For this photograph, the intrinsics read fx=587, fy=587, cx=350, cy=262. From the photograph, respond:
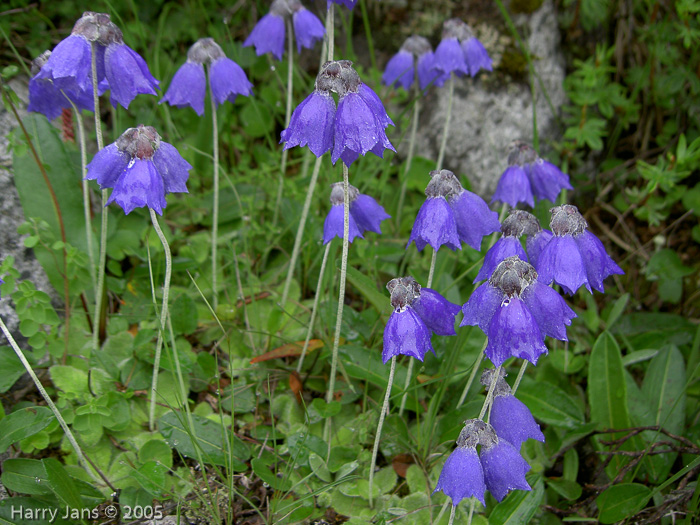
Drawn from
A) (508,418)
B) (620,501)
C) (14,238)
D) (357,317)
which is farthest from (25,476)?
(620,501)

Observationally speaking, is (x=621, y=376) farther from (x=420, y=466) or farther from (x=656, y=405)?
(x=420, y=466)

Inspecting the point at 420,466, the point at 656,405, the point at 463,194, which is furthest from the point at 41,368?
the point at 656,405

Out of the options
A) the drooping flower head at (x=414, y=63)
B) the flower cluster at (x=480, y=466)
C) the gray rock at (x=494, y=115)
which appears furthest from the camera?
the gray rock at (x=494, y=115)

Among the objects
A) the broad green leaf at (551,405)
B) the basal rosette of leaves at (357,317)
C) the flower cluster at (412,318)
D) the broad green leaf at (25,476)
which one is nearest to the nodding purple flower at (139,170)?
the basal rosette of leaves at (357,317)

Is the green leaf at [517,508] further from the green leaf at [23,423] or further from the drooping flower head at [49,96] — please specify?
the drooping flower head at [49,96]

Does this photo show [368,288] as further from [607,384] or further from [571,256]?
[607,384]

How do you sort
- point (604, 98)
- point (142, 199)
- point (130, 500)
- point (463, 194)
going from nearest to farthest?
point (142, 199), point (463, 194), point (130, 500), point (604, 98)

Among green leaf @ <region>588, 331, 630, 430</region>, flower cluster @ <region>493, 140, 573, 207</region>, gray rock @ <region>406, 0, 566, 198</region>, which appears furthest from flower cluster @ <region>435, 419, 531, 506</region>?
gray rock @ <region>406, 0, 566, 198</region>
